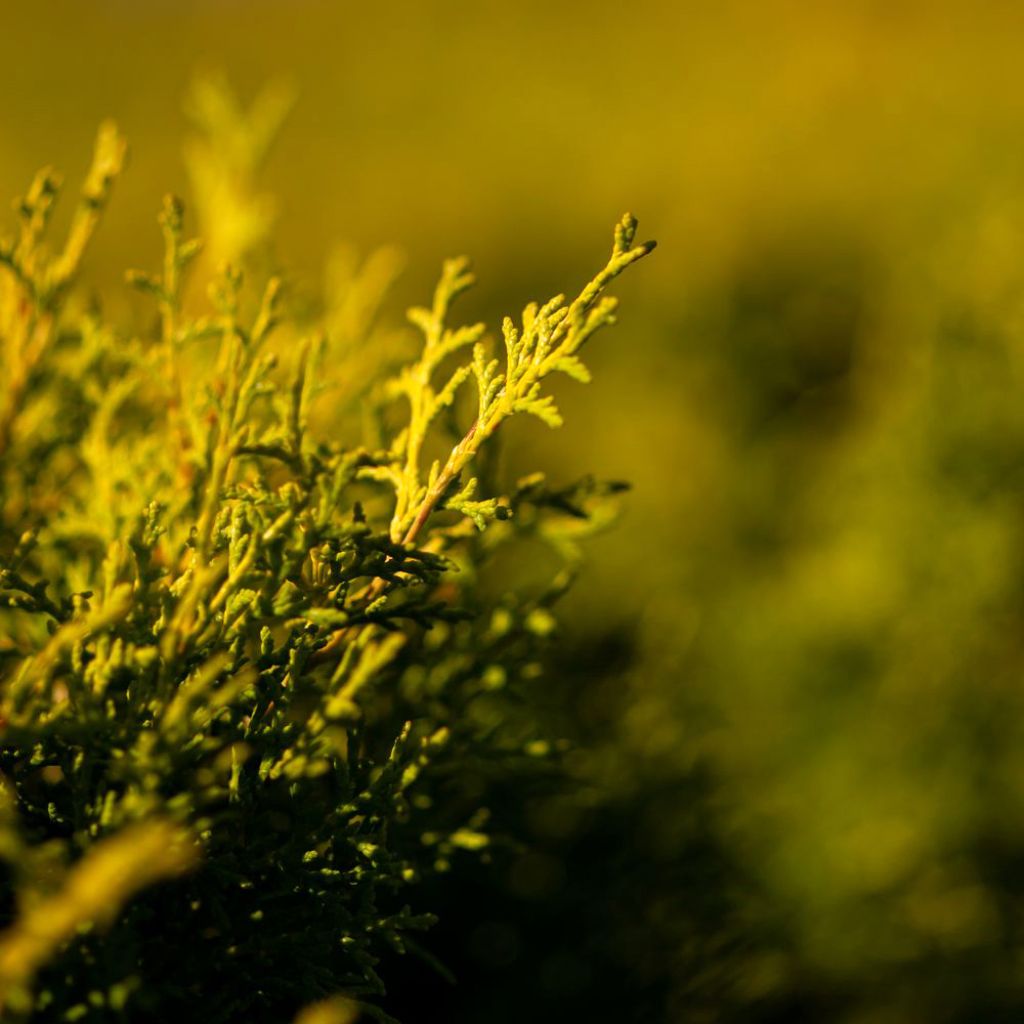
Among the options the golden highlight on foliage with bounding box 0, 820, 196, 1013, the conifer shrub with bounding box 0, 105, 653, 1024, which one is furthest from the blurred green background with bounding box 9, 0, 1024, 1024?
the golden highlight on foliage with bounding box 0, 820, 196, 1013

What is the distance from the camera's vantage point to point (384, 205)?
16.5ft

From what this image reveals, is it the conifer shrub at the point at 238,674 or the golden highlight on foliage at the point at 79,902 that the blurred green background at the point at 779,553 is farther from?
the golden highlight on foliage at the point at 79,902

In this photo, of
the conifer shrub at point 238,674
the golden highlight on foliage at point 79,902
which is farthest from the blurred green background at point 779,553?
the golden highlight on foliage at point 79,902

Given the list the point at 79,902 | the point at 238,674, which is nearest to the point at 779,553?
the point at 238,674

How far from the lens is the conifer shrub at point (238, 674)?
37.9 inches

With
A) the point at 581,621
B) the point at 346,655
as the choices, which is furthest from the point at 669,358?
the point at 346,655

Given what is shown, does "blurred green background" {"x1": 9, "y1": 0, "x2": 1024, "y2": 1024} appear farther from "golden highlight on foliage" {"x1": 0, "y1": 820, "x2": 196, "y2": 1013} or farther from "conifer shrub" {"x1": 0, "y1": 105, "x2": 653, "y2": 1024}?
"golden highlight on foliage" {"x1": 0, "y1": 820, "x2": 196, "y2": 1013}

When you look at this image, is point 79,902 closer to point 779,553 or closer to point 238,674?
point 238,674

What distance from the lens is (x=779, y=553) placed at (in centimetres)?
305

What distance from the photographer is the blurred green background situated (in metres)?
1.89

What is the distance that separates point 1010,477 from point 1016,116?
235cm

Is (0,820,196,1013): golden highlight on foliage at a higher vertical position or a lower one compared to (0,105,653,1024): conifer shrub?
lower

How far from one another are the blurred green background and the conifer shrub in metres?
0.60

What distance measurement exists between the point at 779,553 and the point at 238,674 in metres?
2.23
